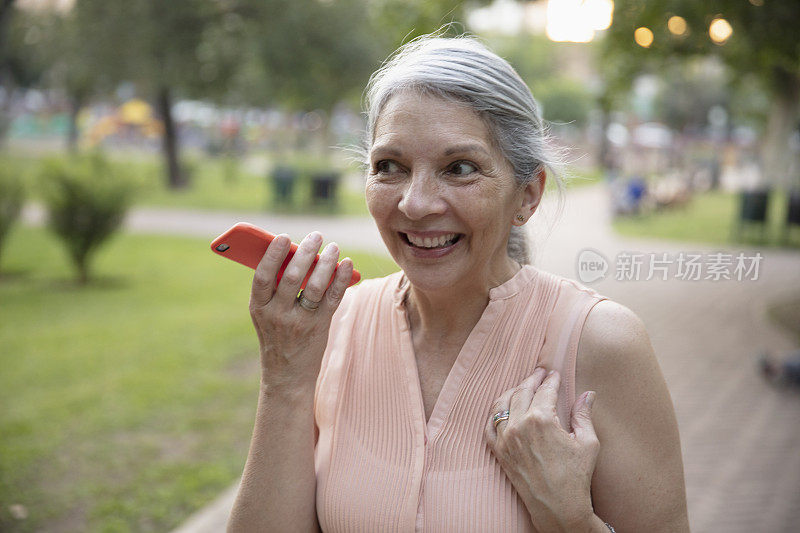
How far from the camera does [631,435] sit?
5.23 ft

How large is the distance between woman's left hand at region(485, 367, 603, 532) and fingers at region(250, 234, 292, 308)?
0.62 m

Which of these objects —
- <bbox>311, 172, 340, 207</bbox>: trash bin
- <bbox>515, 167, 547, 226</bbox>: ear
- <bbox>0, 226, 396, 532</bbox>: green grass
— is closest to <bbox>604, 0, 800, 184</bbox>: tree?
<bbox>0, 226, 396, 532</bbox>: green grass

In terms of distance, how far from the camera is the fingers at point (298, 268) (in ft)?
5.16

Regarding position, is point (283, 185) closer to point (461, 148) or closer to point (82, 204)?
point (82, 204)

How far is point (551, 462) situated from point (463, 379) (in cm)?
31

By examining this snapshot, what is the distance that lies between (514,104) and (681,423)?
475 cm

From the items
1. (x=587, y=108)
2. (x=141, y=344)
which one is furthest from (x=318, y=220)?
(x=587, y=108)

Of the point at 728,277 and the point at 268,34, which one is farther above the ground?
the point at 268,34

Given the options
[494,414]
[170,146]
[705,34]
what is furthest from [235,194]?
[494,414]

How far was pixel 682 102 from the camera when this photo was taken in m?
45.9

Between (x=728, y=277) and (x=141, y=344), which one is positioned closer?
(x=728, y=277)

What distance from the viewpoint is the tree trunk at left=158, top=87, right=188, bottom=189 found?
21422 mm

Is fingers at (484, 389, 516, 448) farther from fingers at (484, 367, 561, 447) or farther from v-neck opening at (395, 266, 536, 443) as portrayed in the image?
v-neck opening at (395, 266, 536, 443)

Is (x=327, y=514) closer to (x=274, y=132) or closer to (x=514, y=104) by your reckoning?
(x=514, y=104)
